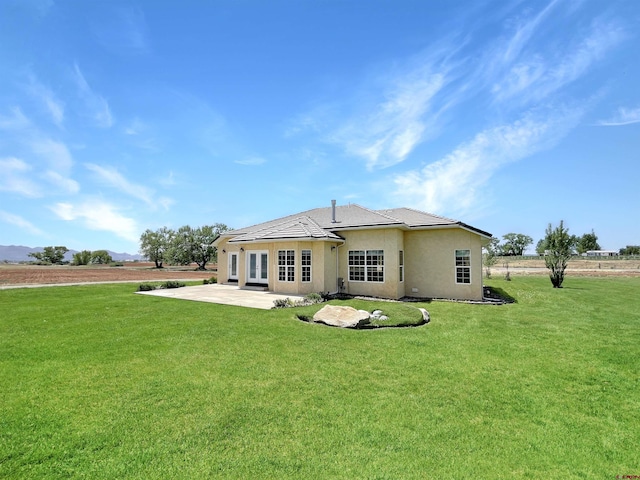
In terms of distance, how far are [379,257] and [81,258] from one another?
7223 cm

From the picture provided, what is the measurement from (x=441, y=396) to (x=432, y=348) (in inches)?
106

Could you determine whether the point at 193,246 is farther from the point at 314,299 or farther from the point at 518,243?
the point at 518,243

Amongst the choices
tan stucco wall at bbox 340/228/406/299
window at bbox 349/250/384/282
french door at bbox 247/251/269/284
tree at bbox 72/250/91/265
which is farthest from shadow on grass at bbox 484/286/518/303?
tree at bbox 72/250/91/265

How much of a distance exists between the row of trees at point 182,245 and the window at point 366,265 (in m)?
35.7

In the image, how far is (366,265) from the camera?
16.8 metres

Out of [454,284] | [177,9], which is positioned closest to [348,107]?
[177,9]

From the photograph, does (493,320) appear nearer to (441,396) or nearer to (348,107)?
(441,396)

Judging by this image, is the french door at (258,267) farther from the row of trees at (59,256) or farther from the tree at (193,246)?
the row of trees at (59,256)

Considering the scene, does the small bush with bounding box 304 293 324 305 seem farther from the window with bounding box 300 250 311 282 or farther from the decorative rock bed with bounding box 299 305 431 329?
the decorative rock bed with bounding box 299 305 431 329

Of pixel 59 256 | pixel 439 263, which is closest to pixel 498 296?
pixel 439 263

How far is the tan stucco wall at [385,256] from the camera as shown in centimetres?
1578

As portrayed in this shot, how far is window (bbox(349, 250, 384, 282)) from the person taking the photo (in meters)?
16.3

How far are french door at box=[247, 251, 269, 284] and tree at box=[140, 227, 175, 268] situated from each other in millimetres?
44817

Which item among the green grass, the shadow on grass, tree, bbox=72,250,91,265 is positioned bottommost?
the green grass
